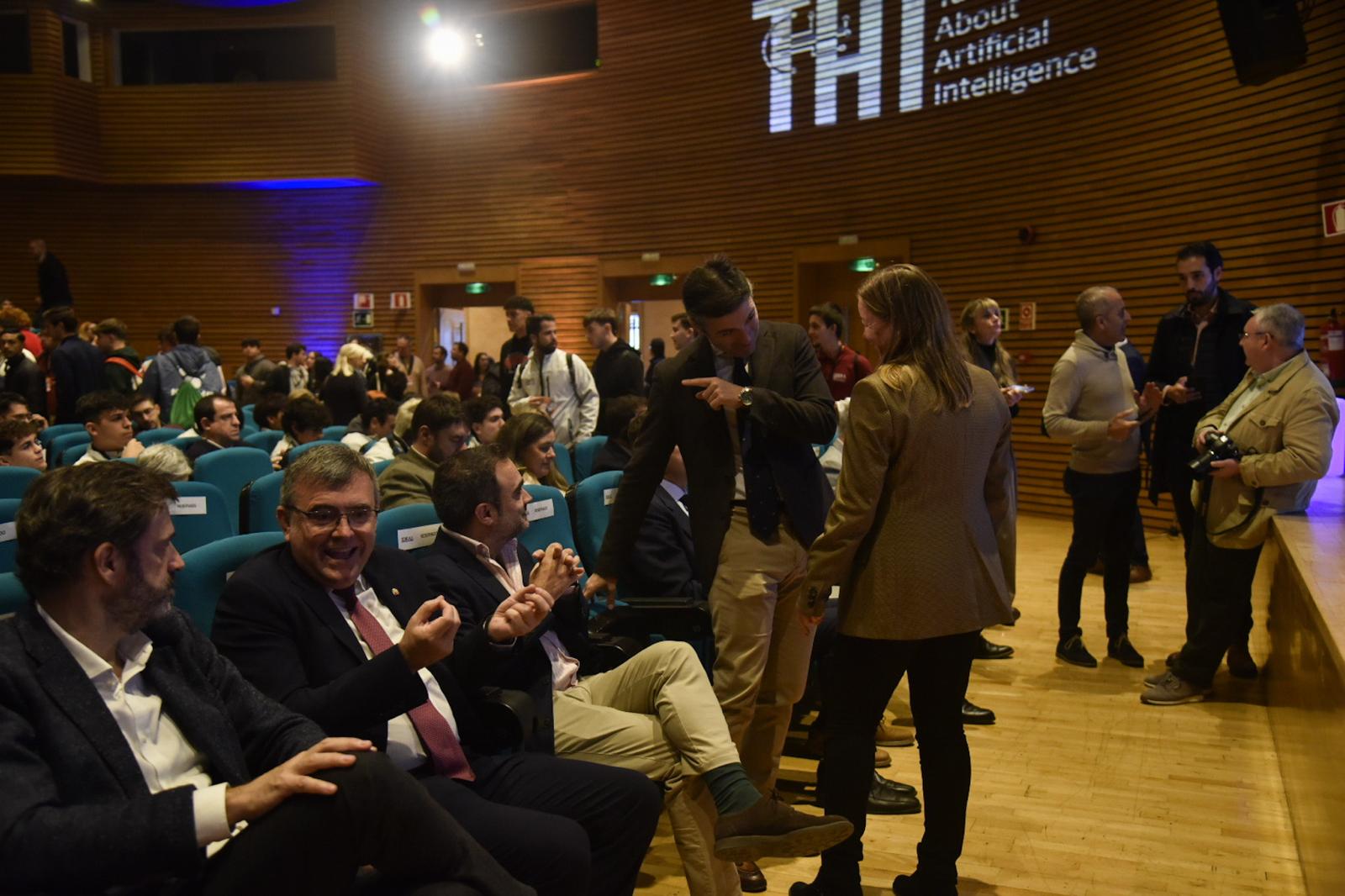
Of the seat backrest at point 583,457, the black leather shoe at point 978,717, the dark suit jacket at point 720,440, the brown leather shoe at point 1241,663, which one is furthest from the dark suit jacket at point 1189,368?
the seat backrest at point 583,457

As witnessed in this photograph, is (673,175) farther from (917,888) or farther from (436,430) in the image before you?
(917,888)

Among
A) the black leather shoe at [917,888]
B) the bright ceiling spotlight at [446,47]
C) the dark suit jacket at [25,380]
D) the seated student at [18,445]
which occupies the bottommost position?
the black leather shoe at [917,888]

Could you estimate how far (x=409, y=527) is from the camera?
2.95 meters

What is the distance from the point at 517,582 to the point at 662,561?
69 cm

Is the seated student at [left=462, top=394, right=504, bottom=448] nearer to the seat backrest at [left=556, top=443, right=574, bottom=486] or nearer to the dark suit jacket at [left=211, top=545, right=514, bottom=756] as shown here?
the seat backrest at [left=556, top=443, right=574, bottom=486]

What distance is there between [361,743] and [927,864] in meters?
1.62

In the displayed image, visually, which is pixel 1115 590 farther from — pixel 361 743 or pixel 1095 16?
pixel 1095 16

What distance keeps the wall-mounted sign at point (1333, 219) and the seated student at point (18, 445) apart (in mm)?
6591

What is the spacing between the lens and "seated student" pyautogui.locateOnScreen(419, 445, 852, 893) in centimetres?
236

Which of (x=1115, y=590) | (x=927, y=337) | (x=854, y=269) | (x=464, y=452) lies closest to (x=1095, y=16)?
(x=854, y=269)

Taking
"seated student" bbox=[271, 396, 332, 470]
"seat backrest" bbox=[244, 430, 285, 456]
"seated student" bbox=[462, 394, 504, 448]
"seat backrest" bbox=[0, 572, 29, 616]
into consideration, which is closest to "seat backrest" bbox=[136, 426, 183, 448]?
"seat backrest" bbox=[244, 430, 285, 456]

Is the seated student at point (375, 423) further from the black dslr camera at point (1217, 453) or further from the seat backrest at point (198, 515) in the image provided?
the black dslr camera at point (1217, 453)

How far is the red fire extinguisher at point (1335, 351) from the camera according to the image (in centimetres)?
574

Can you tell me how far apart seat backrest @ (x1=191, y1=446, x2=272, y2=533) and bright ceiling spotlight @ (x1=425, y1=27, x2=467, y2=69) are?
9.76m
